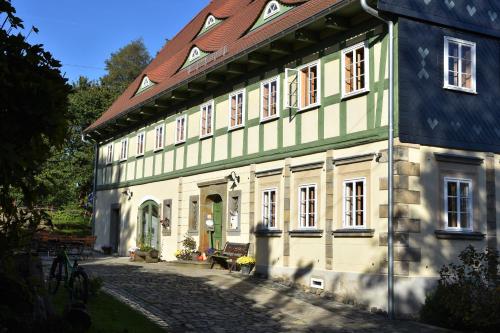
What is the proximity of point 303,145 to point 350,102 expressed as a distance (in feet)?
6.41

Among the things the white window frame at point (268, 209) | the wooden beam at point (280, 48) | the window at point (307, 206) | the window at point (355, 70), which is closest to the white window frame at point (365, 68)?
the window at point (355, 70)

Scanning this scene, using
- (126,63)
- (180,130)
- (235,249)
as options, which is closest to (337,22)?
(235,249)

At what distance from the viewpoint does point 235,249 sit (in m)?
18.5

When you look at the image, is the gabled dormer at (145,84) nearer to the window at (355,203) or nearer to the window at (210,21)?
the window at (210,21)

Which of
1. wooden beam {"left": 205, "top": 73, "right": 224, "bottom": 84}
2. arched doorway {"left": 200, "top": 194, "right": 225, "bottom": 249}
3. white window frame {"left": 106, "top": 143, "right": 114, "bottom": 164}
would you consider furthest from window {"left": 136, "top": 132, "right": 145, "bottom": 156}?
wooden beam {"left": 205, "top": 73, "right": 224, "bottom": 84}

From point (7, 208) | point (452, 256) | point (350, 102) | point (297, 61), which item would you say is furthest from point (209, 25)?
point (7, 208)

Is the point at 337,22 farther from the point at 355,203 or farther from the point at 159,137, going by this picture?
the point at 159,137

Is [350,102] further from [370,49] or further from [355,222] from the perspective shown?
[355,222]

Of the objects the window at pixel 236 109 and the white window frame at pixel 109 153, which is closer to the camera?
the window at pixel 236 109

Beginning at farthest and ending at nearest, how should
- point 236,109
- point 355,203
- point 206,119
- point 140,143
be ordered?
point 140,143 → point 206,119 → point 236,109 → point 355,203

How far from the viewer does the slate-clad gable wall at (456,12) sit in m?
13.5

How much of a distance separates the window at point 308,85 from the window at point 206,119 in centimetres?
505

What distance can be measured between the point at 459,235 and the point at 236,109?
8035 millimetres

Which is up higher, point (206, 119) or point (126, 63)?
point (126, 63)
